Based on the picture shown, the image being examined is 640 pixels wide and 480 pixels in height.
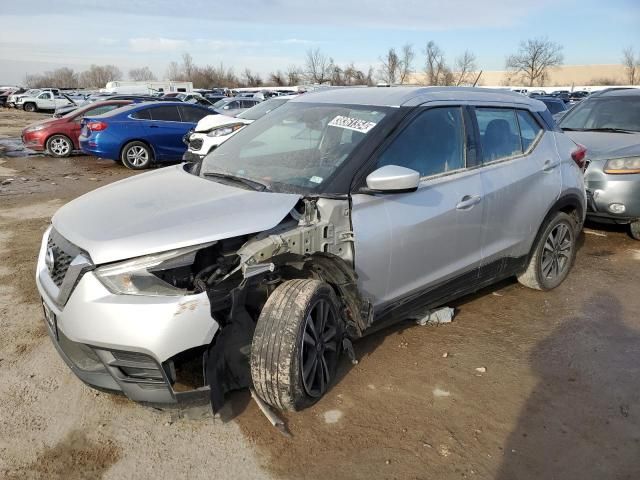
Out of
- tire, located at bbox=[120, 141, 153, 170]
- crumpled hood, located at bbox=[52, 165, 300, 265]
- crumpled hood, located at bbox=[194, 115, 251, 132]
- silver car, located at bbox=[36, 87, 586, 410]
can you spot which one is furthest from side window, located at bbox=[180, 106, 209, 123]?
crumpled hood, located at bbox=[52, 165, 300, 265]

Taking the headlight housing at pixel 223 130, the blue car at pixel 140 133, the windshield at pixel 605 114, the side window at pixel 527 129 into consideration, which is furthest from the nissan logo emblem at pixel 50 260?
the blue car at pixel 140 133

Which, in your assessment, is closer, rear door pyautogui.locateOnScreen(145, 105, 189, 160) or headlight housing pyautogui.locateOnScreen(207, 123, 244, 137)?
headlight housing pyautogui.locateOnScreen(207, 123, 244, 137)

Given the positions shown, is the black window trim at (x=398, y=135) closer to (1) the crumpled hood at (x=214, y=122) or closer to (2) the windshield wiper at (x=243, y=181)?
(2) the windshield wiper at (x=243, y=181)

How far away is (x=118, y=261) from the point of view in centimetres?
256

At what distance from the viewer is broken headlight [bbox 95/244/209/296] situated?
252 centimetres

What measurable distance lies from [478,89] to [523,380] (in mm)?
2292

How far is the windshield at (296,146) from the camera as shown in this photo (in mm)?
Result: 3270

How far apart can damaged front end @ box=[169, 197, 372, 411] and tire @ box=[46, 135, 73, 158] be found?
43.4 feet

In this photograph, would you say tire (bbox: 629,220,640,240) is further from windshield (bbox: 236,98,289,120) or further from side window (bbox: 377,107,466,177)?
windshield (bbox: 236,98,289,120)

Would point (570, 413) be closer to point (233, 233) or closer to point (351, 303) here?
point (351, 303)

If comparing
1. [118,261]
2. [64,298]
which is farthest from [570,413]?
[64,298]

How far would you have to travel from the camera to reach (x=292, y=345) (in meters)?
2.73

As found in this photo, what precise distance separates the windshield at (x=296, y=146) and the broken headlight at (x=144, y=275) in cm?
89

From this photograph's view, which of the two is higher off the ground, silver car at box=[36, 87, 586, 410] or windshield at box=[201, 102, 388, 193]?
windshield at box=[201, 102, 388, 193]
